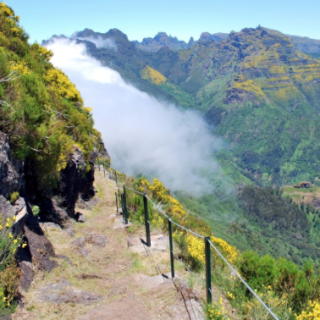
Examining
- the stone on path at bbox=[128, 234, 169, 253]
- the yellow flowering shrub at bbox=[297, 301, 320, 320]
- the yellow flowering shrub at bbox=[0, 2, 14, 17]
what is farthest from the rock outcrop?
the yellow flowering shrub at bbox=[0, 2, 14, 17]

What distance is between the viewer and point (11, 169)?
766 cm

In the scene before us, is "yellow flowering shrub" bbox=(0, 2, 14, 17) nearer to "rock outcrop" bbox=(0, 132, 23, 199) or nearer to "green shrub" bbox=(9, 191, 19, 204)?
"rock outcrop" bbox=(0, 132, 23, 199)

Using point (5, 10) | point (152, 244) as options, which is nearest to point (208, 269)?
point (152, 244)

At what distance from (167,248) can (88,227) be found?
524 cm

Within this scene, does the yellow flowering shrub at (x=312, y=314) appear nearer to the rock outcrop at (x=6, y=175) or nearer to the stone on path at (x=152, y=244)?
the stone on path at (x=152, y=244)

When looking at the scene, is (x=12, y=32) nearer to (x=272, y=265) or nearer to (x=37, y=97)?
(x=37, y=97)

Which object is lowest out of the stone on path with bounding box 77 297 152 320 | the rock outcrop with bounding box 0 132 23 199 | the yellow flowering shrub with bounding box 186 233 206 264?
the stone on path with bounding box 77 297 152 320

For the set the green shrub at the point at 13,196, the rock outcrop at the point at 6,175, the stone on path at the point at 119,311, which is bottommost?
the stone on path at the point at 119,311

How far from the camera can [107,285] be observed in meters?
7.73

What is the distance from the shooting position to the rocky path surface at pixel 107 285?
20.1 ft

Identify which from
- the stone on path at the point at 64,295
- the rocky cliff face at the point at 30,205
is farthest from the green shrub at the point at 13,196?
the stone on path at the point at 64,295

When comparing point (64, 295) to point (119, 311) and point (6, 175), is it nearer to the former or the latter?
point (119, 311)

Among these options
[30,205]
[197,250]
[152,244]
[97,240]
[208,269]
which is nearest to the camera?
[208,269]

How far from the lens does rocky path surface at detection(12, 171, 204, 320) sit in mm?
6113
